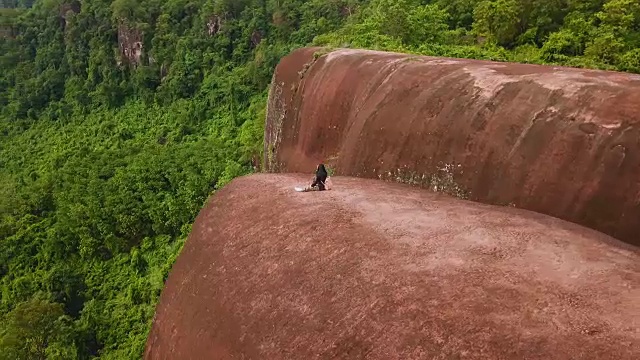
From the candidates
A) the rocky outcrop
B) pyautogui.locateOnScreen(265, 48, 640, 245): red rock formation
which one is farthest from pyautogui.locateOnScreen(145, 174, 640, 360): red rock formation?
the rocky outcrop

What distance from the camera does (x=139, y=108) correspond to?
153 feet

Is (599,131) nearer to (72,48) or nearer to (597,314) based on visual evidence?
(597,314)

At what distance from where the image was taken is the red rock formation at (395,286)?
14.8 feet

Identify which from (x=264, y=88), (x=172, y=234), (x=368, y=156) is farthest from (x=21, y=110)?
(x=368, y=156)

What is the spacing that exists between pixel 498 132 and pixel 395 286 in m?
4.33

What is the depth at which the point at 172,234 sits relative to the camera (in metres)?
26.0

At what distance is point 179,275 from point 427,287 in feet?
14.0

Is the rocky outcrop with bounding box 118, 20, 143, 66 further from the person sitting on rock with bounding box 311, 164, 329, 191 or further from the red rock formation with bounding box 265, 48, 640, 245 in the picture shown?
the person sitting on rock with bounding box 311, 164, 329, 191

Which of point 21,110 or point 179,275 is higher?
point 179,275

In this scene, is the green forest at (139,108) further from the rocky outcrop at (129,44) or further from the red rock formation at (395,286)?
the red rock formation at (395,286)

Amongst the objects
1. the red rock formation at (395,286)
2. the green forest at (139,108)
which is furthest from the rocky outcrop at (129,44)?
the red rock formation at (395,286)

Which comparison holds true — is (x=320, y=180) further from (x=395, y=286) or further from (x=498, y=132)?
(x=395, y=286)

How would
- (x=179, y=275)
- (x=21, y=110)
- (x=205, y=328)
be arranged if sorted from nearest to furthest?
(x=205, y=328) → (x=179, y=275) → (x=21, y=110)

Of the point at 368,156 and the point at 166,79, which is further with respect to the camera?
the point at 166,79
